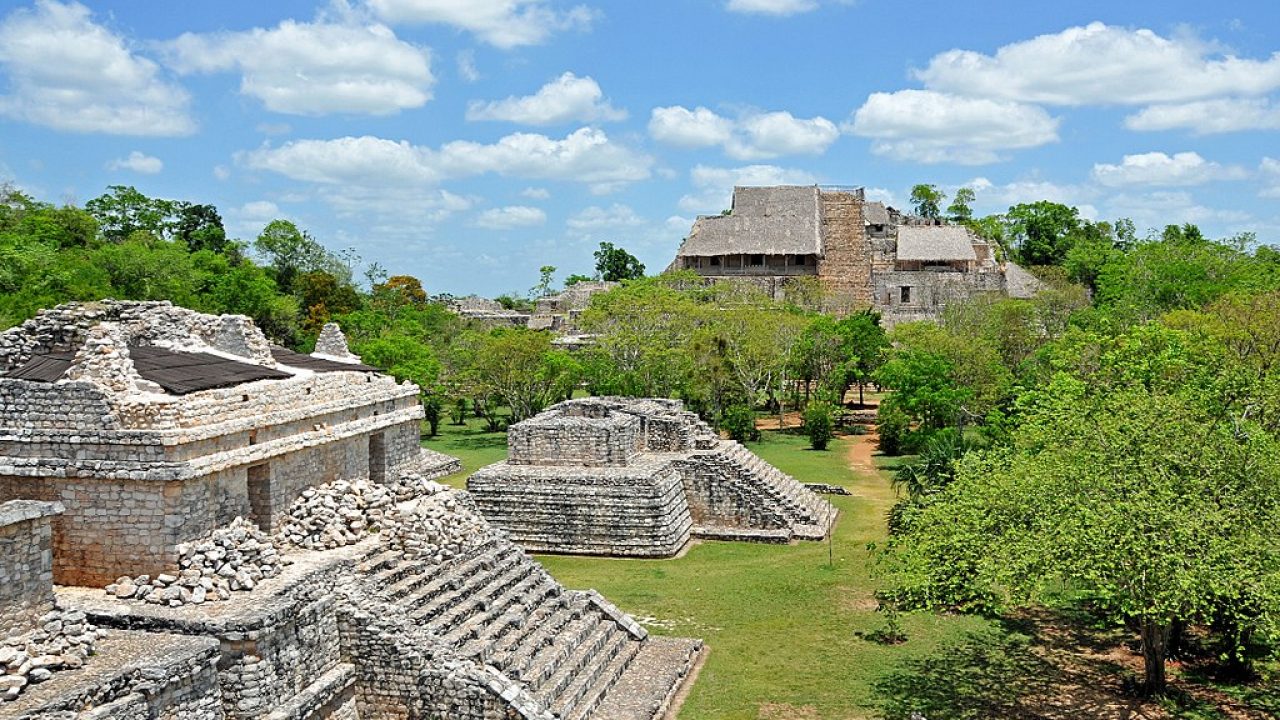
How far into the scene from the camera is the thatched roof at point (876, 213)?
67.3m

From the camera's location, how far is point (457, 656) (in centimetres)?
1150

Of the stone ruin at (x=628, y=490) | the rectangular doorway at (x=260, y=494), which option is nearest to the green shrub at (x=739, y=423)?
the stone ruin at (x=628, y=490)

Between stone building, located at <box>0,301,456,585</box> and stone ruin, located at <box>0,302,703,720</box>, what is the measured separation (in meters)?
0.02

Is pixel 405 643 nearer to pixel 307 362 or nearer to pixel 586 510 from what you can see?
pixel 307 362

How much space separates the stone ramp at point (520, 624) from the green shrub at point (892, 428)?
754 inches

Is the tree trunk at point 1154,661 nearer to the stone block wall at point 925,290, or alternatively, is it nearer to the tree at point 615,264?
the stone block wall at point 925,290

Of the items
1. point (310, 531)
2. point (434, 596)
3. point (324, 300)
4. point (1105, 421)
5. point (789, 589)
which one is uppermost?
point (324, 300)

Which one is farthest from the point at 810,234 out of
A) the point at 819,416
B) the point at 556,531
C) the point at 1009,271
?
the point at 556,531

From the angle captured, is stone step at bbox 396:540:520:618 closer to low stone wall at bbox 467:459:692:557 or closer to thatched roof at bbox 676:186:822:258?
low stone wall at bbox 467:459:692:557

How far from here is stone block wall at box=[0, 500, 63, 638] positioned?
348 inches

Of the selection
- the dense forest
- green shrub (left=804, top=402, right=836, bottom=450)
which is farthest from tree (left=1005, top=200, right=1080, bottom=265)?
green shrub (left=804, top=402, right=836, bottom=450)

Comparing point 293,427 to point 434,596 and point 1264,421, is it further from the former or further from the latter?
point 1264,421

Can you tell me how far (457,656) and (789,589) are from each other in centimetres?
766

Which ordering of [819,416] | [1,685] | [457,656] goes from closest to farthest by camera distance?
[1,685] → [457,656] → [819,416]
